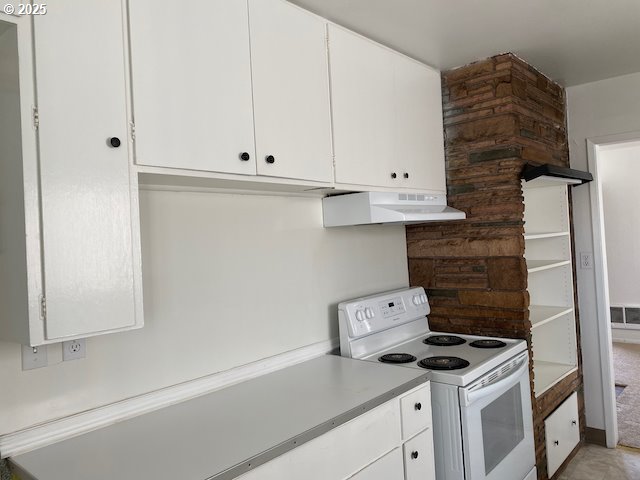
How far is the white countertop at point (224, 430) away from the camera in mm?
1290

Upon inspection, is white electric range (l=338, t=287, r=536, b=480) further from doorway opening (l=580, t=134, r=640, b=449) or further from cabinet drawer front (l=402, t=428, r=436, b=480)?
doorway opening (l=580, t=134, r=640, b=449)

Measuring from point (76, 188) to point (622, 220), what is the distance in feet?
21.1

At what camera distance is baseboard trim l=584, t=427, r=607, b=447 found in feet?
10.7

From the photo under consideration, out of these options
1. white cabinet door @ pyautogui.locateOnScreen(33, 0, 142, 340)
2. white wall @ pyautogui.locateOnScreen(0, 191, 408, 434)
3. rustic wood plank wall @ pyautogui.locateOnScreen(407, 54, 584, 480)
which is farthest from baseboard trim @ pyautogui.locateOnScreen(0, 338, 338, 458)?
rustic wood plank wall @ pyautogui.locateOnScreen(407, 54, 584, 480)

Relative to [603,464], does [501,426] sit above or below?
above

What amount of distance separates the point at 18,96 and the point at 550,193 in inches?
121

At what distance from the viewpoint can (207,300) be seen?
6.31 feet

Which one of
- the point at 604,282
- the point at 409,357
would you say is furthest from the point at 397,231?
the point at 604,282

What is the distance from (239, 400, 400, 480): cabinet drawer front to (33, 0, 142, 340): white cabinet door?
2.01ft

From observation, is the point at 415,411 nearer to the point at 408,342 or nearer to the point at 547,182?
the point at 408,342

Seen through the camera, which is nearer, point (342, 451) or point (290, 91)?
point (342, 451)

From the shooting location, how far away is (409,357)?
233cm

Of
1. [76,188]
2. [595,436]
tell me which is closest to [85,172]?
[76,188]

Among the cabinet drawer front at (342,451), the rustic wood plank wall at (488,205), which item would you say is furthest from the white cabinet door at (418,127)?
the cabinet drawer front at (342,451)
